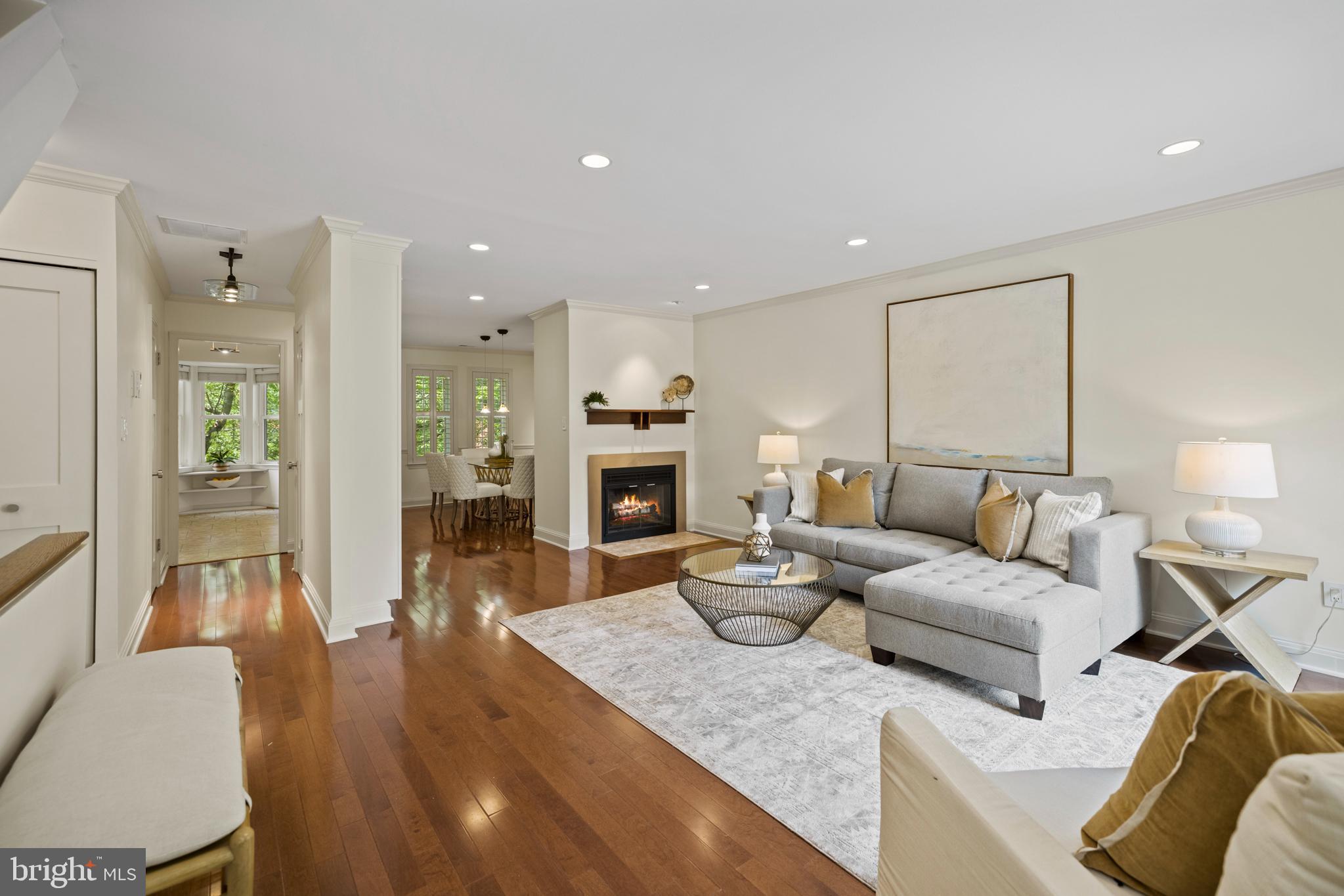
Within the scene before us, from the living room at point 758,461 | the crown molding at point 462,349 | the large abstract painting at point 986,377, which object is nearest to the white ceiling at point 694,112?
the living room at point 758,461

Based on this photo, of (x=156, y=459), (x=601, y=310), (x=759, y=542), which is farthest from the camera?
(x=601, y=310)

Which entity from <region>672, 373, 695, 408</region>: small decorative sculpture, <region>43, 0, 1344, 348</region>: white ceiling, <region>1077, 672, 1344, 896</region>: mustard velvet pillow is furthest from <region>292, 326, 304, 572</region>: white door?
<region>1077, 672, 1344, 896</region>: mustard velvet pillow

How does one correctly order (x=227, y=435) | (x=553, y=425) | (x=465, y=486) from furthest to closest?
1. (x=227, y=435)
2. (x=465, y=486)
3. (x=553, y=425)

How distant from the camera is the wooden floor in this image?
5.68 ft

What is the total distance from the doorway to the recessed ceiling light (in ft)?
29.6

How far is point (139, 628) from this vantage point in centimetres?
363

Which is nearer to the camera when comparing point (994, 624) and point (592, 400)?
point (994, 624)

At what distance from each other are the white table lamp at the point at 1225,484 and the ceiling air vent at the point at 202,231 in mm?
5358

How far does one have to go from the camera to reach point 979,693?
2.81 meters

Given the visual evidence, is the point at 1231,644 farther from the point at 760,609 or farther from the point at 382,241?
the point at 382,241

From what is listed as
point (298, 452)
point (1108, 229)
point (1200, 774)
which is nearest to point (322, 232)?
point (298, 452)

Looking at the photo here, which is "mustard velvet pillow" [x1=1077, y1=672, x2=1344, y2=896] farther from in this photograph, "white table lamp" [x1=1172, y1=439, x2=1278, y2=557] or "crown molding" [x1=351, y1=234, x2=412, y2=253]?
"crown molding" [x1=351, y1=234, x2=412, y2=253]

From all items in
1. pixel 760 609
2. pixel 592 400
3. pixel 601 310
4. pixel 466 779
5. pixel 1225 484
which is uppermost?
pixel 601 310

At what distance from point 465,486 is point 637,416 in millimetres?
2456
